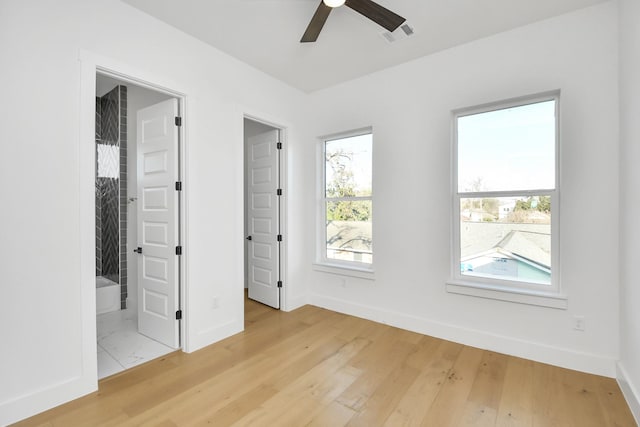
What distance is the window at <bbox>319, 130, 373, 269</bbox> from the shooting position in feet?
12.5

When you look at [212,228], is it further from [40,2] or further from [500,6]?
[500,6]

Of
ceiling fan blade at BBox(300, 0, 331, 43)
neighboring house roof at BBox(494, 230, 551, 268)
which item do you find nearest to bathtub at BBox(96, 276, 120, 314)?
ceiling fan blade at BBox(300, 0, 331, 43)

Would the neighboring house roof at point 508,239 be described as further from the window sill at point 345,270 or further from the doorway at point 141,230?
the doorway at point 141,230

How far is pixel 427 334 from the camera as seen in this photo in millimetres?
3176

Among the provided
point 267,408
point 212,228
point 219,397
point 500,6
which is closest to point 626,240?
point 500,6

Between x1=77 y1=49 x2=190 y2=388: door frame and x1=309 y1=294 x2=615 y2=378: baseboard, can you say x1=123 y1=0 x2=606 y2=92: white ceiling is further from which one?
x1=309 y1=294 x2=615 y2=378: baseboard

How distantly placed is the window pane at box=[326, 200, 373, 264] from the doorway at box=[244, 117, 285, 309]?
701 millimetres

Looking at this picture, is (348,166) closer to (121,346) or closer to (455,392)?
(455,392)

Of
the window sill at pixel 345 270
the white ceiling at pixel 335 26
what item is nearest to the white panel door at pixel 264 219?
the window sill at pixel 345 270

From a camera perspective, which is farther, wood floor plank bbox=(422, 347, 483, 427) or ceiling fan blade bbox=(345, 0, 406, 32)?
ceiling fan blade bbox=(345, 0, 406, 32)

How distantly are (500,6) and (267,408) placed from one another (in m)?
3.51

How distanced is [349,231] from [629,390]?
2763mm

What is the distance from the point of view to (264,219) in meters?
4.13

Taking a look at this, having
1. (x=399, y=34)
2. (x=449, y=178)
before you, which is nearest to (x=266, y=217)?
(x=449, y=178)
